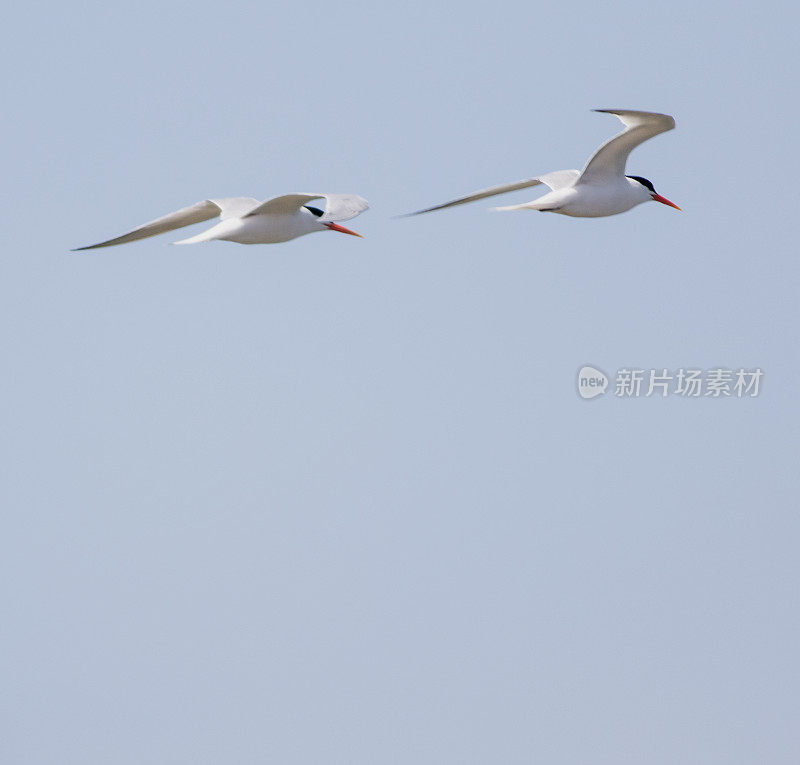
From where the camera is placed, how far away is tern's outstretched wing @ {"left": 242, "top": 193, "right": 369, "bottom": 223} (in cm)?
1756

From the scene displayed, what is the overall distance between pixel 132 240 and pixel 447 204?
8.77 ft

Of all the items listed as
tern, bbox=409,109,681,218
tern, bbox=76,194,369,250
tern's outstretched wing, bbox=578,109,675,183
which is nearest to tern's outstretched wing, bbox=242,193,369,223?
tern, bbox=76,194,369,250

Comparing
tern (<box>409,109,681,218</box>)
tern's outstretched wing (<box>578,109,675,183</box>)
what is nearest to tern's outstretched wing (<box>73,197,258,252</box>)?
tern (<box>409,109,681,218</box>)

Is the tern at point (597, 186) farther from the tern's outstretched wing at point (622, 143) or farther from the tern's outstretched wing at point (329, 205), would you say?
the tern's outstretched wing at point (329, 205)

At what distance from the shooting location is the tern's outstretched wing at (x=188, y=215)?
17.9 metres

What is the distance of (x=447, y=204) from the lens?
1744cm

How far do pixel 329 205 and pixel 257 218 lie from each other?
2.20ft

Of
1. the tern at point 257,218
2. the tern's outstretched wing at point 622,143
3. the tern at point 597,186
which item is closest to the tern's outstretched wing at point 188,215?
the tern at point 257,218

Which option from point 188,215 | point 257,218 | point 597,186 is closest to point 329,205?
point 257,218

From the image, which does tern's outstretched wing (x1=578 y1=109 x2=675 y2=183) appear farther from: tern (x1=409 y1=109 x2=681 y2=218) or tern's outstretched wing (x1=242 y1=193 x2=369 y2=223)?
tern's outstretched wing (x1=242 y1=193 x2=369 y2=223)

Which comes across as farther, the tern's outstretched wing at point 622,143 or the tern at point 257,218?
the tern at point 257,218

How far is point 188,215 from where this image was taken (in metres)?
18.4

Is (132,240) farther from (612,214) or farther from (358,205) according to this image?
(612,214)

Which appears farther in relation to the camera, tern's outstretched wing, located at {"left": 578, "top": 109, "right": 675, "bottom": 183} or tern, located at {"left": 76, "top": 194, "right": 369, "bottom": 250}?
tern, located at {"left": 76, "top": 194, "right": 369, "bottom": 250}
